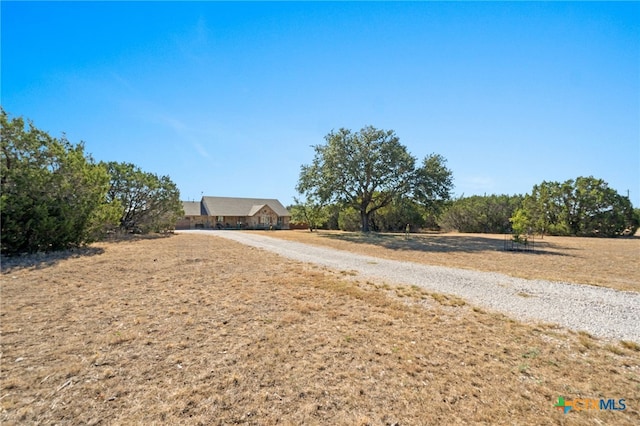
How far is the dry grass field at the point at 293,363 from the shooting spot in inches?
89.1

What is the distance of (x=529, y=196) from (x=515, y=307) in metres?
30.9

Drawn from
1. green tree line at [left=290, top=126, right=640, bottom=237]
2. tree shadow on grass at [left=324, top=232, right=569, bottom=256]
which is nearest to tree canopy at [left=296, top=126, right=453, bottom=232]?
green tree line at [left=290, top=126, right=640, bottom=237]

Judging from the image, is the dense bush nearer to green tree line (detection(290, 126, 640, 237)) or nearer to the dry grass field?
green tree line (detection(290, 126, 640, 237))

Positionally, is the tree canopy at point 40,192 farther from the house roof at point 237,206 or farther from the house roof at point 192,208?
the house roof at point 192,208

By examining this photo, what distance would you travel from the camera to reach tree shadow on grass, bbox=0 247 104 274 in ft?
27.5

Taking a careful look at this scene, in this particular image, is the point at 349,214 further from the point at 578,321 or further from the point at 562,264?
the point at 578,321

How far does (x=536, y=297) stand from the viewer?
5.51 metres

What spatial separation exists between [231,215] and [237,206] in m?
2.48

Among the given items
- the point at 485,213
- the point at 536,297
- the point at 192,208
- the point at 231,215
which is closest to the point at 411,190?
the point at 485,213

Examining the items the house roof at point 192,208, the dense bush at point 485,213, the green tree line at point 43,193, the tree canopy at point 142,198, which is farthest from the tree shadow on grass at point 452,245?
the house roof at point 192,208

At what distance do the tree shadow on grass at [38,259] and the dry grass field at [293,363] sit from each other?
3.91 meters

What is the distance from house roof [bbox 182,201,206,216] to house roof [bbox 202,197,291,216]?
1.12 m

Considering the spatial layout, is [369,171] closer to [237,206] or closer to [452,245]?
[452,245]

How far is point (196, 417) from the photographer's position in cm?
219
